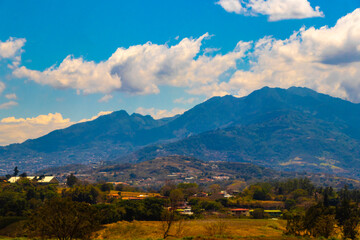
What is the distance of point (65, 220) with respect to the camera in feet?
137

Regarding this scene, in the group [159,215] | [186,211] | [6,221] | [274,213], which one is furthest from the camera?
[274,213]

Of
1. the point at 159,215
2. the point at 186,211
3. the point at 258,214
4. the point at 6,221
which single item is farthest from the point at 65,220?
the point at 258,214

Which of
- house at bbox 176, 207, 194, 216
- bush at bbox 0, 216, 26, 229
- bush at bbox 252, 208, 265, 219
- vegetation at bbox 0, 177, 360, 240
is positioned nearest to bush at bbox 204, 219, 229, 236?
vegetation at bbox 0, 177, 360, 240

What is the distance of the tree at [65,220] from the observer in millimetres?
41688

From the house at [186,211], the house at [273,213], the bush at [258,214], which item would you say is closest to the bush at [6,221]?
the house at [186,211]

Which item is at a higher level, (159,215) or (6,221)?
(6,221)

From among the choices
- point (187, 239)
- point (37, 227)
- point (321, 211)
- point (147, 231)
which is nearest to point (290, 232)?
point (321, 211)

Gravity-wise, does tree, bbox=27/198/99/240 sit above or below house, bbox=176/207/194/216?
above

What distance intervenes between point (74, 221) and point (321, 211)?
45766mm

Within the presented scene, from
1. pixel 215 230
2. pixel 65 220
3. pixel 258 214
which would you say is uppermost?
pixel 65 220

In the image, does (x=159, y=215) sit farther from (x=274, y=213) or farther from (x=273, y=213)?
(x=274, y=213)

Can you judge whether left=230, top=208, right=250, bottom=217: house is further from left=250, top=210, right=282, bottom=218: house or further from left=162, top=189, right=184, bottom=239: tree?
left=162, top=189, right=184, bottom=239: tree

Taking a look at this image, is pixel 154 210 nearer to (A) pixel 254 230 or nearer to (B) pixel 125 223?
(B) pixel 125 223

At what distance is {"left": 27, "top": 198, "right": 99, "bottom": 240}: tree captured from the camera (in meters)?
41.7
